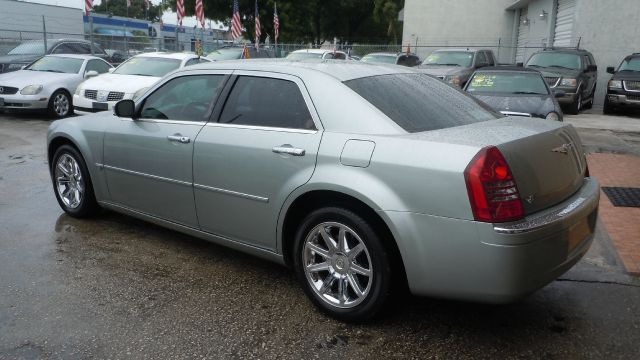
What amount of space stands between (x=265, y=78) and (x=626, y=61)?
570 inches

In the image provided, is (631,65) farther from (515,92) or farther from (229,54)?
(229,54)

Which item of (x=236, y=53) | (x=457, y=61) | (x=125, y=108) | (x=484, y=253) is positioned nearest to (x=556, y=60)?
(x=457, y=61)

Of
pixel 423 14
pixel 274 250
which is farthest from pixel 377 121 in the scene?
pixel 423 14

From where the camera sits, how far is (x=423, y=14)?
94.6 feet

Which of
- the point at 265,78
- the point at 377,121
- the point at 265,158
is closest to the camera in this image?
the point at 377,121

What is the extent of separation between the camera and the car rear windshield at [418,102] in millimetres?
3389

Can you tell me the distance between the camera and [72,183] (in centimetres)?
530

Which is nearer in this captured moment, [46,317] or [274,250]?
[46,317]

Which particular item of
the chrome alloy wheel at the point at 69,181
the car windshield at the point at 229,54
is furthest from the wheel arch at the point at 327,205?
the car windshield at the point at 229,54

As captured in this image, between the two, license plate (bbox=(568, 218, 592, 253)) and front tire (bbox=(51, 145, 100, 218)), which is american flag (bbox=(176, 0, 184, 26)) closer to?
front tire (bbox=(51, 145, 100, 218))

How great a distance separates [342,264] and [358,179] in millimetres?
562

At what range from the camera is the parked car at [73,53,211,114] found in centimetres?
1105

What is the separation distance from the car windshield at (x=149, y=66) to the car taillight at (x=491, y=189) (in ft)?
33.1

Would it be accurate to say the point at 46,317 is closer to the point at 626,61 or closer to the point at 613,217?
the point at 613,217
